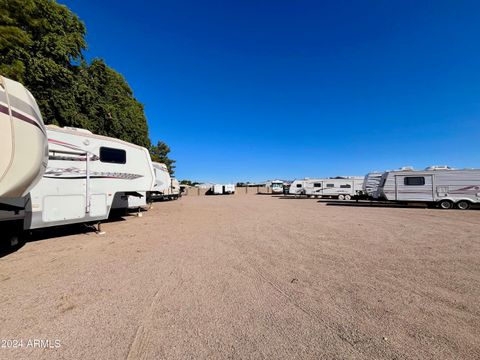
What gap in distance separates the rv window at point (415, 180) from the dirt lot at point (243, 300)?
11079mm

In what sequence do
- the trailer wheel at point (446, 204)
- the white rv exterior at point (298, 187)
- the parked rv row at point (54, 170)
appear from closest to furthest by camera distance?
the parked rv row at point (54, 170) → the trailer wheel at point (446, 204) → the white rv exterior at point (298, 187)

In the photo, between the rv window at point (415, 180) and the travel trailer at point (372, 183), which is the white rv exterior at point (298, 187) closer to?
the travel trailer at point (372, 183)

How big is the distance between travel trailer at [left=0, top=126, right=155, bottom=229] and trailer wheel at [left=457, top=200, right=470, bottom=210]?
62.8ft

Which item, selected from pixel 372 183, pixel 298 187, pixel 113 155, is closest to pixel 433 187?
pixel 372 183

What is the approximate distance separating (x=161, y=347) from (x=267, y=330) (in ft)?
3.69

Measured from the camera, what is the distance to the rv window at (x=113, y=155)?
759 centimetres

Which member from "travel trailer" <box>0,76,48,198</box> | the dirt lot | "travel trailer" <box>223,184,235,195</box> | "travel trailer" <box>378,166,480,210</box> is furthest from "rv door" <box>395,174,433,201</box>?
"travel trailer" <box>223,184,235,195</box>

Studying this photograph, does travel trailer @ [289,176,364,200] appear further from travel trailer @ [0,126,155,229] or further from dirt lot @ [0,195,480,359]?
travel trailer @ [0,126,155,229]

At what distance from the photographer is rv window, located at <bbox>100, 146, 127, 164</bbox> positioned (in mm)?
7590

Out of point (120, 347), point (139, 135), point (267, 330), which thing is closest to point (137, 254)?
point (120, 347)

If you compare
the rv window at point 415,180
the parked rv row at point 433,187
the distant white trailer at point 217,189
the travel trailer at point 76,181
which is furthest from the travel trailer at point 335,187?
the travel trailer at point 76,181

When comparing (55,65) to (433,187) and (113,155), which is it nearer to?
(113,155)

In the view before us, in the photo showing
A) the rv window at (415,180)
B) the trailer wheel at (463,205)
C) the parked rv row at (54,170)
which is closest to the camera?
the parked rv row at (54,170)

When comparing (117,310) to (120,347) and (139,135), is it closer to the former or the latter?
(120,347)
